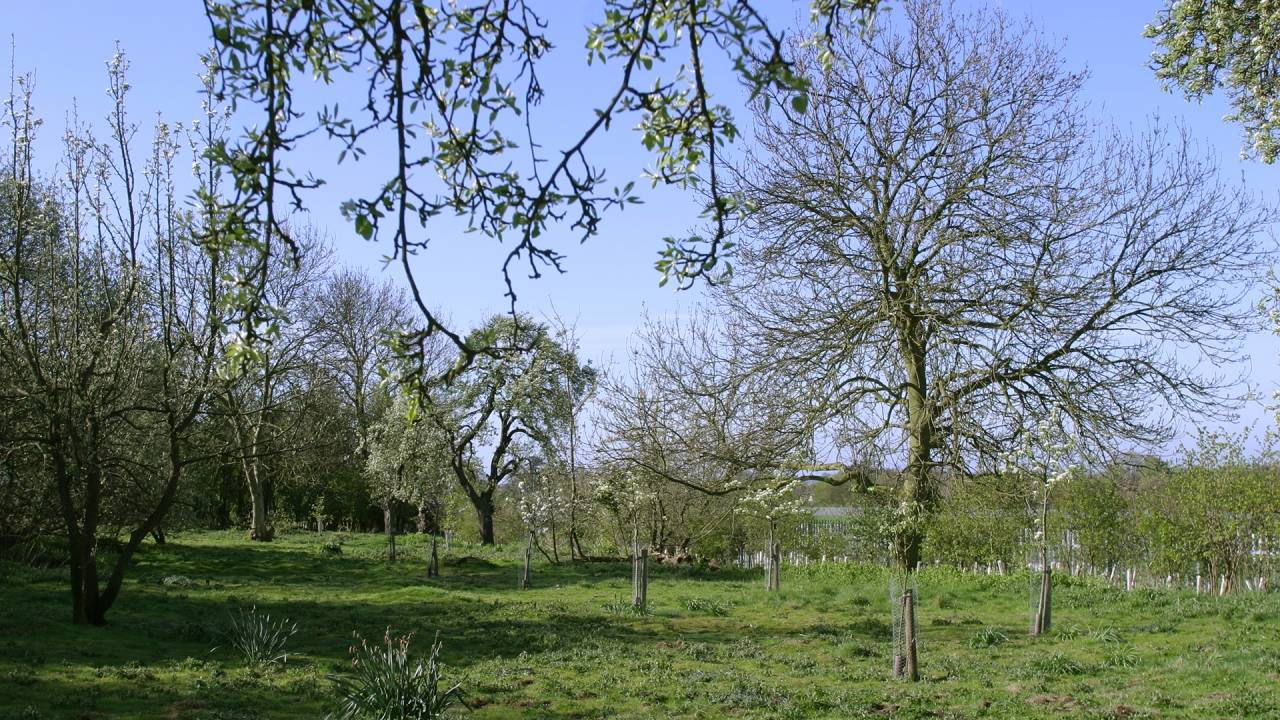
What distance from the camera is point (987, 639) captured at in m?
10.9

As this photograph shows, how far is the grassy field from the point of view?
7.82 m

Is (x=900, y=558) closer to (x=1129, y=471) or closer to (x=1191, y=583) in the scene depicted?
(x=1129, y=471)

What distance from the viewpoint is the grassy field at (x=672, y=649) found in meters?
7.82

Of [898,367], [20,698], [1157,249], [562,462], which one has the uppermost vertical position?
[1157,249]

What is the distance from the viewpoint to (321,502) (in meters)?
31.8

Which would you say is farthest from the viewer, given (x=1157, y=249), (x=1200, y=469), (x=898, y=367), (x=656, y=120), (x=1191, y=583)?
(x=1191, y=583)

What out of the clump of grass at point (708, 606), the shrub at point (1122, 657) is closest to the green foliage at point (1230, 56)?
the shrub at point (1122, 657)

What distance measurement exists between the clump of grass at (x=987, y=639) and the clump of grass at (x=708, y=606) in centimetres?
390

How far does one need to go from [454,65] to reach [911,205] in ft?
36.6

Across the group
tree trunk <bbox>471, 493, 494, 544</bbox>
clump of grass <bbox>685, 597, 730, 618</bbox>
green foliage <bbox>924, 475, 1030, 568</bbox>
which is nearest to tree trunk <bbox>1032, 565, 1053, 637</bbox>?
green foliage <bbox>924, 475, 1030, 568</bbox>

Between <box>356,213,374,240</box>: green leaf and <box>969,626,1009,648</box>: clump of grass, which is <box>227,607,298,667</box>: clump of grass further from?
<box>969,626,1009,648</box>: clump of grass

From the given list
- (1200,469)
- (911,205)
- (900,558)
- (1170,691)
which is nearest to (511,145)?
(1170,691)

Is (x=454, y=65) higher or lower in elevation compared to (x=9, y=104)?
lower

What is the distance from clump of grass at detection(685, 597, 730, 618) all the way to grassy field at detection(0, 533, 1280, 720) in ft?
0.15
